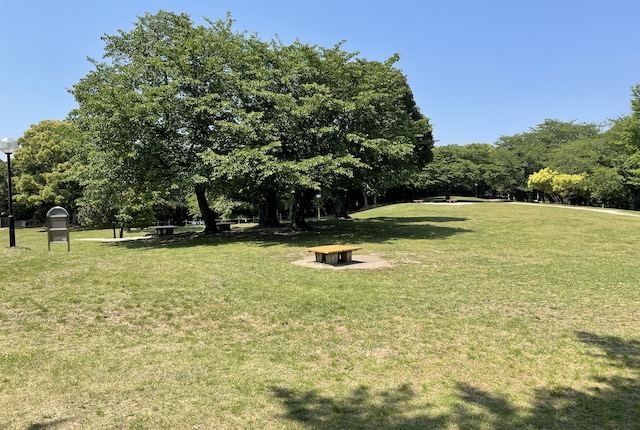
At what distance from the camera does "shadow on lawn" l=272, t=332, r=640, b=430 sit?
3.33 m

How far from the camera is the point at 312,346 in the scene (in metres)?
5.18

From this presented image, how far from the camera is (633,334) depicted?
18.3ft

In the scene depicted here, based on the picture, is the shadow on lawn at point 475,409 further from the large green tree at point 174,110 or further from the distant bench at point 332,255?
the large green tree at point 174,110

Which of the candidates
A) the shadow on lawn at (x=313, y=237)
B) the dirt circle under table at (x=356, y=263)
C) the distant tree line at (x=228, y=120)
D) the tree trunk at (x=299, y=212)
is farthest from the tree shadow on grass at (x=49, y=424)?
the tree trunk at (x=299, y=212)

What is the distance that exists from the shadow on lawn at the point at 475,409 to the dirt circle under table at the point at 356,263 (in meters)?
6.59

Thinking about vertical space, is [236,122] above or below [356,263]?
above

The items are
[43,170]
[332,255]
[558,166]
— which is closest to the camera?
[332,255]

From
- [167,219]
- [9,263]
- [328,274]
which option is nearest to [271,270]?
[328,274]

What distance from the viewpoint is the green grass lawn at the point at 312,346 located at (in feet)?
11.5

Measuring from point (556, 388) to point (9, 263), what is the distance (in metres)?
10.0

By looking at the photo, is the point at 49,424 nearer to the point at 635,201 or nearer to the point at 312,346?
the point at 312,346

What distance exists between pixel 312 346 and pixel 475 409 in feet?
7.14

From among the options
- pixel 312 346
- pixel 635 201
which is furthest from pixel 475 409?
pixel 635 201

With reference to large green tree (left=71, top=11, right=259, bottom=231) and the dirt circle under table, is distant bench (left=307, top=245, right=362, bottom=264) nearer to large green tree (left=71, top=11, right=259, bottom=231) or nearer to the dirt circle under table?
the dirt circle under table
